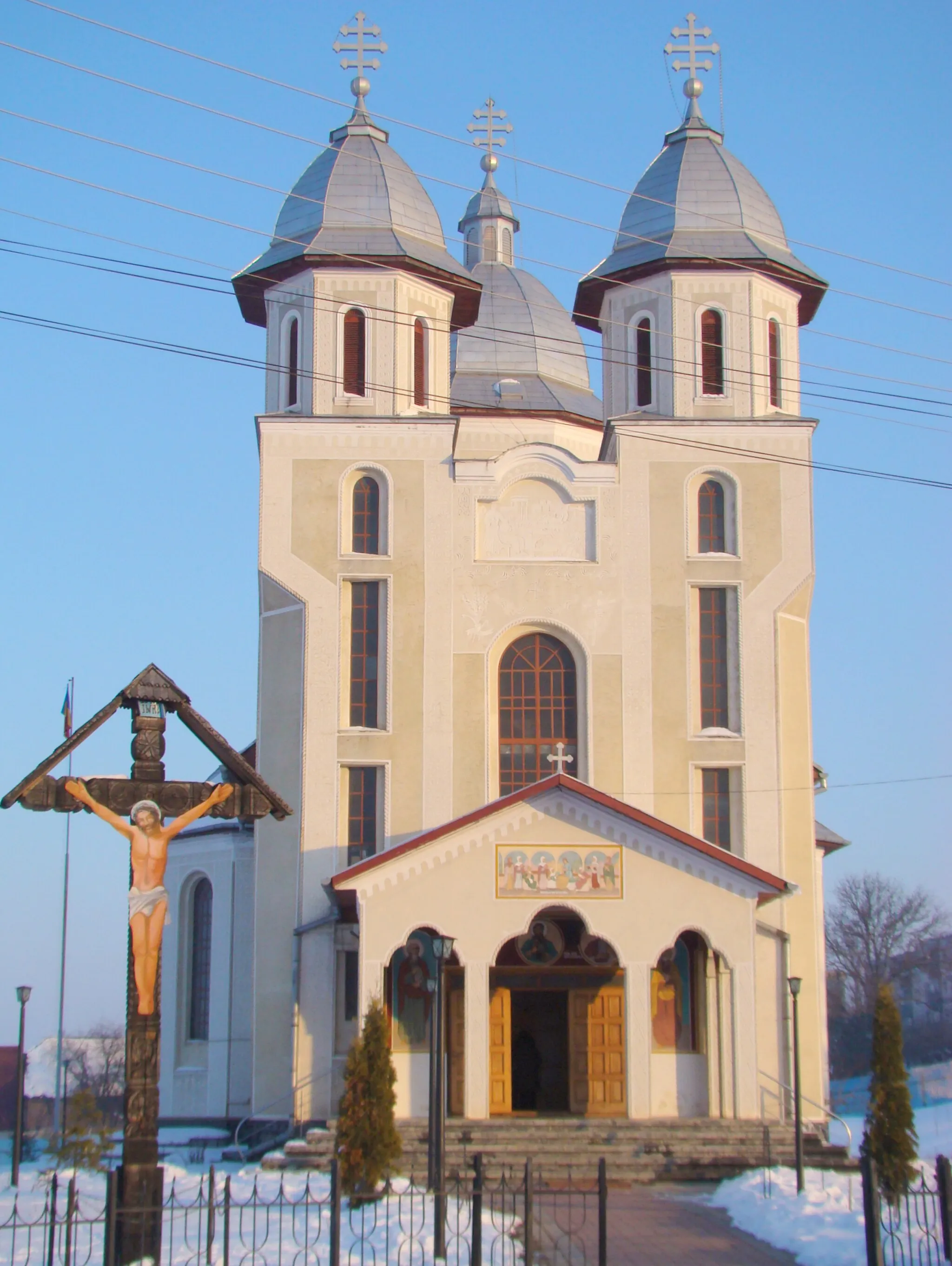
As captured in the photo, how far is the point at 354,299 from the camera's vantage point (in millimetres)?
29109

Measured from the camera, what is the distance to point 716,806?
90.1 ft

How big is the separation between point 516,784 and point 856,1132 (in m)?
8.82

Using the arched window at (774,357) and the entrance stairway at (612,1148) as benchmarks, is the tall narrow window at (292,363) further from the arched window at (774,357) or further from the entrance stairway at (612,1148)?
the entrance stairway at (612,1148)

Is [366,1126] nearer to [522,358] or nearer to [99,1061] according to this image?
[522,358]

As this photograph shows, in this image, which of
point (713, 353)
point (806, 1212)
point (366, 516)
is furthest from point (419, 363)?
point (806, 1212)

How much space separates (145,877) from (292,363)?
16611 mm

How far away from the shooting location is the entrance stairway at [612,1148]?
22688mm

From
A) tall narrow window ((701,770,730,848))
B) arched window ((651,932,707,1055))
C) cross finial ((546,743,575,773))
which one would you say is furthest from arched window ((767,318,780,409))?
arched window ((651,932,707,1055))

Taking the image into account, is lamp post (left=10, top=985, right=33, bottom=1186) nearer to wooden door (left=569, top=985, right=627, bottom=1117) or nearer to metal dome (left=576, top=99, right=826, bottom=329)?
wooden door (left=569, top=985, right=627, bottom=1117)

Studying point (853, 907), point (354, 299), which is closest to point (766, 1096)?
point (354, 299)

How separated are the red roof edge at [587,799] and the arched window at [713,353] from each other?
27.6 ft

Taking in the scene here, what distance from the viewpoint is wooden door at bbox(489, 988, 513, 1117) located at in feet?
82.3

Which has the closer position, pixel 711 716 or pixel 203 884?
pixel 711 716

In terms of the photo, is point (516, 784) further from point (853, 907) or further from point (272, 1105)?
point (853, 907)
